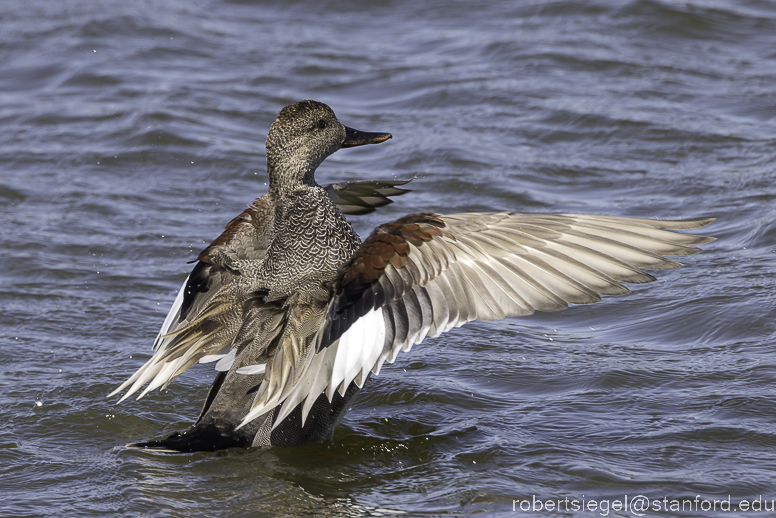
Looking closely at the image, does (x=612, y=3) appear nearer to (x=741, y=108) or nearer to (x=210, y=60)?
(x=741, y=108)

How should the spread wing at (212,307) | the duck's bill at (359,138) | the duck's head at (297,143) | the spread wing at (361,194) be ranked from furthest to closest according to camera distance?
the spread wing at (361,194) → the duck's bill at (359,138) → the duck's head at (297,143) → the spread wing at (212,307)

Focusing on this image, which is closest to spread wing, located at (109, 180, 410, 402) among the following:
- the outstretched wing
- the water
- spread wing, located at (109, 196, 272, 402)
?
spread wing, located at (109, 196, 272, 402)

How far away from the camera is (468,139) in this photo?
8.72 metres

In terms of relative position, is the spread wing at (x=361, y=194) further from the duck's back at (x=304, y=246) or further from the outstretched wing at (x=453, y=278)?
the outstretched wing at (x=453, y=278)

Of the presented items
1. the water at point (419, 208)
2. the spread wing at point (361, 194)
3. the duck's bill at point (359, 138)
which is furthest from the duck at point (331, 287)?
the spread wing at point (361, 194)

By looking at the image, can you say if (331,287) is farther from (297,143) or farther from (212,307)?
(297,143)

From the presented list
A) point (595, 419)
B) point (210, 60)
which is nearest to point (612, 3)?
point (210, 60)

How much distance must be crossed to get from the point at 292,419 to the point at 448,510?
3.01ft

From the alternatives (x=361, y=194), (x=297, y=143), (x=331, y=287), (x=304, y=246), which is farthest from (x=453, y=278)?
(x=361, y=194)

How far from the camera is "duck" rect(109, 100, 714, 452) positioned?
4.04 meters

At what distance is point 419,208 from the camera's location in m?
7.55

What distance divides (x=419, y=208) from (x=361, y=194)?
2.12 meters

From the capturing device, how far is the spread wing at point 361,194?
17.8 ft

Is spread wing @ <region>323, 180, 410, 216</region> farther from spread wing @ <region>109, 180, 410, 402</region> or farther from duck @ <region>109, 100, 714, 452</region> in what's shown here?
duck @ <region>109, 100, 714, 452</region>
